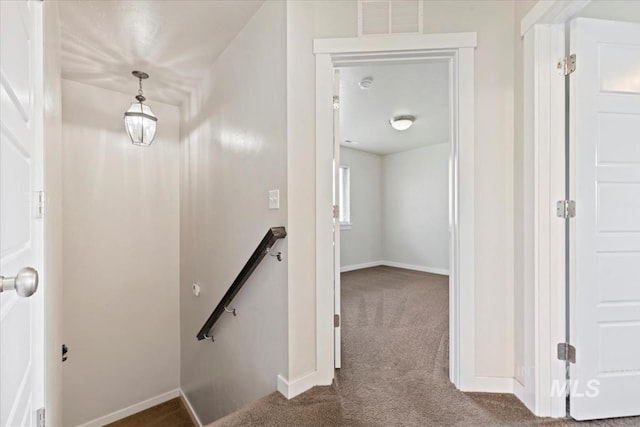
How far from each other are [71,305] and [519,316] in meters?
3.86

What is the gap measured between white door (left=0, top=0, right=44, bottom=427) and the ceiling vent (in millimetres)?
1558

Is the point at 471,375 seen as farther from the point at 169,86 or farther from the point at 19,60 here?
the point at 169,86

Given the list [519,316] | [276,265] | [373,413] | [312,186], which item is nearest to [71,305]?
[276,265]

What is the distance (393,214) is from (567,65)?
514 cm

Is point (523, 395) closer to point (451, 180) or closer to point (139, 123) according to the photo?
point (451, 180)

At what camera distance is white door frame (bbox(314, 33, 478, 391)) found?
1685mm

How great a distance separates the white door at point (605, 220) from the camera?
1453 millimetres

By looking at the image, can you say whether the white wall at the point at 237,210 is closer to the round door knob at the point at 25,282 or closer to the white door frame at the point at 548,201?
the round door knob at the point at 25,282

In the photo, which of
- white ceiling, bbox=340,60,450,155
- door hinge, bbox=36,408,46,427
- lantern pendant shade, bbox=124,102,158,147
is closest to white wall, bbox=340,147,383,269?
white ceiling, bbox=340,60,450,155

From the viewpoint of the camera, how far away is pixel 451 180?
71.0 inches

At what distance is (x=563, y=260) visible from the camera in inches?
58.8

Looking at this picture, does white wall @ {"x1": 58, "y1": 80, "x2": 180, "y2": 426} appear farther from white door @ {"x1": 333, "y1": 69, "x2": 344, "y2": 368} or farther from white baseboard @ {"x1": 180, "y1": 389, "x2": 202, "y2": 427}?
white door @ {"x1": 333, "y1": 69, "x2": 344, "y2": 368}

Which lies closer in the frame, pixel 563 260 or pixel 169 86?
pixel 563 260

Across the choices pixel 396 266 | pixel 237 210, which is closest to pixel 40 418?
pixel 237 210
